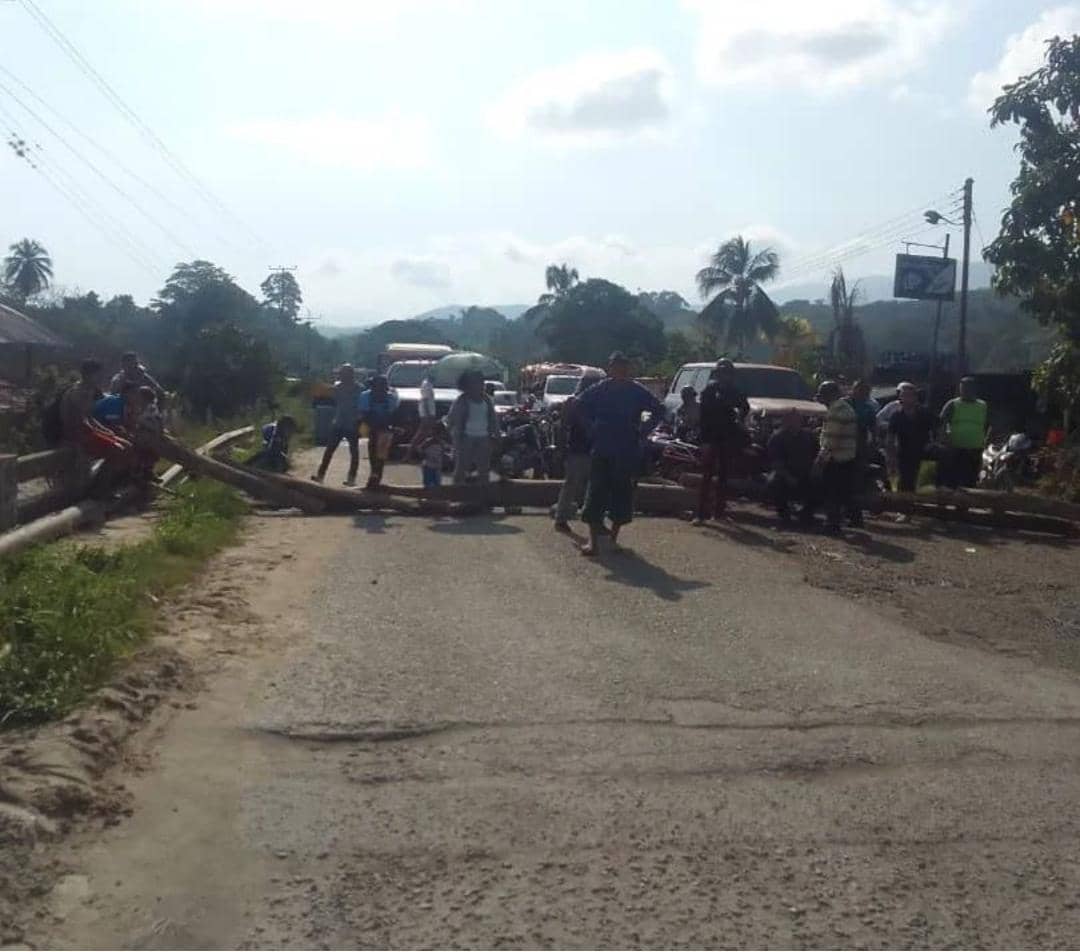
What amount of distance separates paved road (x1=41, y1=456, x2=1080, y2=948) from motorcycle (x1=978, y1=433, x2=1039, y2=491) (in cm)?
1145

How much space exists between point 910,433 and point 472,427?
5.10 metres

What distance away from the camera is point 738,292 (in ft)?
196

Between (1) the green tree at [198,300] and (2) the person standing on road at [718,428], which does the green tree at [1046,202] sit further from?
(1) the green tree at [198,300]

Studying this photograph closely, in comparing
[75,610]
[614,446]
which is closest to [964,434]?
[614,446]

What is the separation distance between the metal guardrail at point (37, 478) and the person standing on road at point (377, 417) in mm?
3755

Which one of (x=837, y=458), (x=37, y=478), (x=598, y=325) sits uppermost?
(x=598, y=325)

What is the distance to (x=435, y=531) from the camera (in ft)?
46.8

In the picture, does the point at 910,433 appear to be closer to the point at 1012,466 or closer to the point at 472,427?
the point at 1012,466

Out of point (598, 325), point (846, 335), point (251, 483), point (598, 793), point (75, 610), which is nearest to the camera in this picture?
point (598, 793)

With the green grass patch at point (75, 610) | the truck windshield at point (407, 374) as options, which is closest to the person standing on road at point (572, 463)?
the green grass patch at point (75, 610)

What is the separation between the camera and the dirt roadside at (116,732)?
16.6ft

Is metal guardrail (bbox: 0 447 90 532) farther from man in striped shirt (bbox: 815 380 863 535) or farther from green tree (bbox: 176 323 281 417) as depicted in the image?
green tree (bbox: 176 323 281 417)

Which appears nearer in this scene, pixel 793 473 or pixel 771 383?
pixel 793 473

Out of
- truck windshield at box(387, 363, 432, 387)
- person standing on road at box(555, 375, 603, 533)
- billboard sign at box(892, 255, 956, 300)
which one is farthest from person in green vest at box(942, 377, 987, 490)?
billboard sign at box(892, 255, 956, 300)
